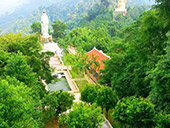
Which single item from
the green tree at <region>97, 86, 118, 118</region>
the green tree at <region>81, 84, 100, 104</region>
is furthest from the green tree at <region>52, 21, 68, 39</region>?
the green tree at <region>97, 86, 118, 118</region>

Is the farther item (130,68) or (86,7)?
(86,7)

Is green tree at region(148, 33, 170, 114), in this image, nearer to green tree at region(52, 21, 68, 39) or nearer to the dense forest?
the dense forest

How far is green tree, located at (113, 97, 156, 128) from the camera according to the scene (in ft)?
32.9

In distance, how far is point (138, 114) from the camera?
10.1 meters

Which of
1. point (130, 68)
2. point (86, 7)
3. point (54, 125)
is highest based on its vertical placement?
point (86, 7)

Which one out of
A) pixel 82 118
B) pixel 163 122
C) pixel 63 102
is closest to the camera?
pixel 163 122

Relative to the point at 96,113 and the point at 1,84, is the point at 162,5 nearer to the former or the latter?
the point at 96,113

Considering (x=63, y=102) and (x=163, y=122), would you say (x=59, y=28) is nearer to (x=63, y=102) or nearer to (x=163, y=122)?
(x=63, y=102)

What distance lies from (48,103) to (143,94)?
19.8ft

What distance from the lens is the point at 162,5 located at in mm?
12391

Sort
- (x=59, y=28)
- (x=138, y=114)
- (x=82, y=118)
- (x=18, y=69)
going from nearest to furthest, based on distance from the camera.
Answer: (x=82, y=118) < (x=138, y=114) < (x=18, y=69) < (x=59, y=28)

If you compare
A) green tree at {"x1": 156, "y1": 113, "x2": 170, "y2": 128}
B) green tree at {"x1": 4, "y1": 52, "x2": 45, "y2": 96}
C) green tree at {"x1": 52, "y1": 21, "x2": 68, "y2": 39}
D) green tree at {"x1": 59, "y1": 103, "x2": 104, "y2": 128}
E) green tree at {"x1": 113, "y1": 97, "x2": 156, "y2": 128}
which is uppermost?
green tree at {"x1": 52, "y1": 21, "x2": 68, "y2": 39}

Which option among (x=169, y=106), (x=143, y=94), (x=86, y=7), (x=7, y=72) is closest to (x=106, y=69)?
(x=143, y=94)

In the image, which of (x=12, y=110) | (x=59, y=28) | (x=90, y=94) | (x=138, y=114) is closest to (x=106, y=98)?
(x=90, y=94)
